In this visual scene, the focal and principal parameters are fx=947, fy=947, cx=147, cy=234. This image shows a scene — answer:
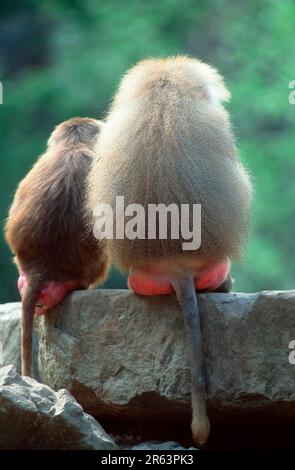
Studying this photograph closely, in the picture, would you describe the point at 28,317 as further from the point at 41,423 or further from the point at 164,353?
the point at 41,423

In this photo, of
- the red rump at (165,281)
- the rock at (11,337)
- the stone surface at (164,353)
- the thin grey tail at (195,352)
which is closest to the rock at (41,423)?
the thin grey tail at (195,352)

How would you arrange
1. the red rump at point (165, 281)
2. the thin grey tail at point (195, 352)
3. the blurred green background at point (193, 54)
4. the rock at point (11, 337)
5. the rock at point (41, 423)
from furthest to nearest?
the blurred green background at point (193, 54), the rock at point (11, 337), the red rump at point (165, 281), the thin grey tail at point (195, 352), the rock at point (41, 423)

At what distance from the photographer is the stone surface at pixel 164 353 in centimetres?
302

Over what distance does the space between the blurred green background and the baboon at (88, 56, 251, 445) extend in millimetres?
4531

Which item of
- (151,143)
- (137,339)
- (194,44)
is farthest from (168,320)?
(194,44)

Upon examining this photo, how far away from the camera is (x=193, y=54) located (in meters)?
8.47

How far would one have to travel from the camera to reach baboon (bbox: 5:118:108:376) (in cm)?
346

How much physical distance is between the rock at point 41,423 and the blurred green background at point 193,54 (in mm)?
5059

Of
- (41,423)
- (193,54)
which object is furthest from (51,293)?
(193,54)

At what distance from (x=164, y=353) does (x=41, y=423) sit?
0.59 metres

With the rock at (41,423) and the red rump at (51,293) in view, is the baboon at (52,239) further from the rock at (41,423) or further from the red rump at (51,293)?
the rock at (41,423)

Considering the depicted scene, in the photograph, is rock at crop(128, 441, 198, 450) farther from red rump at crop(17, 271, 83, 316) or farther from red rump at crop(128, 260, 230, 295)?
red rump at crop(17, 271, 83, 316)

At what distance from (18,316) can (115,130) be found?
3.66 feet

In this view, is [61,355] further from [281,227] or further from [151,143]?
[281,227]
